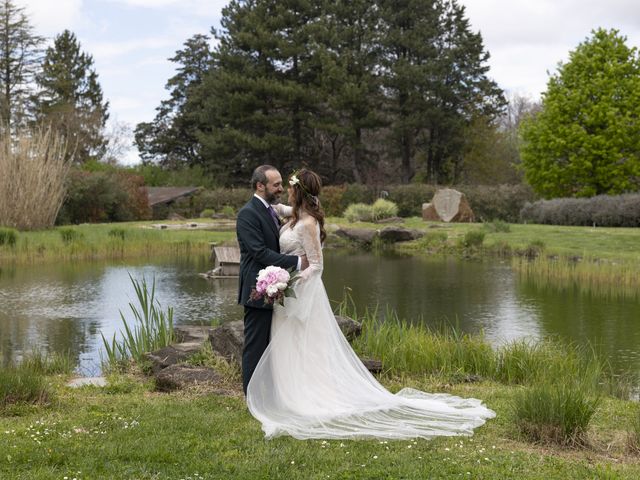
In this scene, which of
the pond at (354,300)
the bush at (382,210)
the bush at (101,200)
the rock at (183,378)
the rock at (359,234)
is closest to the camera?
the rock at (183,378)

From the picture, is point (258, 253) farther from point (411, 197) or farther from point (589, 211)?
point (411, 197)

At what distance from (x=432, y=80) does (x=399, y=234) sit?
18.8 meters

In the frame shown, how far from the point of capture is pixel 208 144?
4366 cm

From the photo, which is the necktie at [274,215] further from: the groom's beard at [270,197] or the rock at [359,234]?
the rock at [359,234]

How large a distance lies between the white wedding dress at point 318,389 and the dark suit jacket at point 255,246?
16 centimetres

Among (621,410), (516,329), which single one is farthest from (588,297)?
(621,410)

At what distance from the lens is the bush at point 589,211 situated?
2742cm

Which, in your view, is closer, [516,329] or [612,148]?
[516,329]

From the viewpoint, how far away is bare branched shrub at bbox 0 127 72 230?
Answer: 23.7 m

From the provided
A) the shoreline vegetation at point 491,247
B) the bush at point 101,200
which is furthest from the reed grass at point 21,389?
the bush at point 101,200

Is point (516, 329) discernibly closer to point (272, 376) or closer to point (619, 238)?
point (272, 376)

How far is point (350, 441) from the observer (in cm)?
515

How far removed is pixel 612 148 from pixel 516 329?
962 inches

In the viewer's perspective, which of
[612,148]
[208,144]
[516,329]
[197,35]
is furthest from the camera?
[197,35]
